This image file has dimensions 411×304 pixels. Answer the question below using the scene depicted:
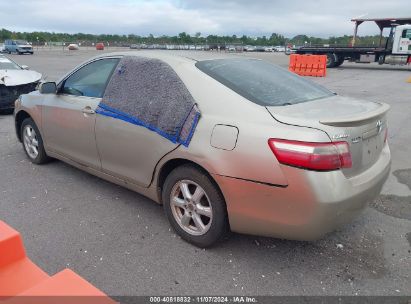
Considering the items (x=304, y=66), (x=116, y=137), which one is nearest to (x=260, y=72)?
(x=116, y=137)

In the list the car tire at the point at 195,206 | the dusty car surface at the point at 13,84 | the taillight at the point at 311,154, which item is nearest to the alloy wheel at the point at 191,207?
the car tire at the point at 195,206

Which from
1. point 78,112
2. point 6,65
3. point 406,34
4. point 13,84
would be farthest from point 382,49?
point 78,112

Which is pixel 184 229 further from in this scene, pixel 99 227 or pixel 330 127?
pixel 330 127

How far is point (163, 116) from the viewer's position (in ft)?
10.2

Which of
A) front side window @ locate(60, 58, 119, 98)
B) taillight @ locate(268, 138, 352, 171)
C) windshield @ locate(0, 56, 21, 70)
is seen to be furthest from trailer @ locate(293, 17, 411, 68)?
taillight @ locate(268, 138, 352, 171)

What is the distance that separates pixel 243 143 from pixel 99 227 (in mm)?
1713

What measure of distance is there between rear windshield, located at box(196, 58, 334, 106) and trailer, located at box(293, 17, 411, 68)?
22589mm

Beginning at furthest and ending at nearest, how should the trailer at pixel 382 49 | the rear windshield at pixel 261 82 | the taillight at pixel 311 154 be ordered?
the trailer at pixel 382 49 → the rear windshield at pixel 261 82 → the taillight at pixel 311 154

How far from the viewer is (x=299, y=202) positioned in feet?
7.97

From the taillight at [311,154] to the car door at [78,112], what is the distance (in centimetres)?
213

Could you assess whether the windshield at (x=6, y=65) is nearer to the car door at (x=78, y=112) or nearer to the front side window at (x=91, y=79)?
the car door at (x=78, y=112)

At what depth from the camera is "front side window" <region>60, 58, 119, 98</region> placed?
3806mm

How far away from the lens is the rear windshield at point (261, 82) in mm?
2957

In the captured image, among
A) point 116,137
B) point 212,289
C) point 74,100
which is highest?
point 74,100
